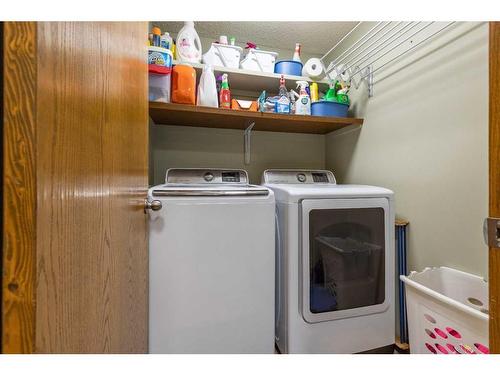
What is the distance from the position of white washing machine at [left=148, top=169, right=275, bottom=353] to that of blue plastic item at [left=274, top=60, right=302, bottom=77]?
3.50 feet

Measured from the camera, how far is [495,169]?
1.88 ft

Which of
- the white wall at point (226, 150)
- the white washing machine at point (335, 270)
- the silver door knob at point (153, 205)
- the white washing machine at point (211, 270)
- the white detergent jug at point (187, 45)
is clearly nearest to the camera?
the silver door knob at point (153, 205)

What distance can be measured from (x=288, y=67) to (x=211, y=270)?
1575 mm

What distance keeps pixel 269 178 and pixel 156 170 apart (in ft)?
3.09

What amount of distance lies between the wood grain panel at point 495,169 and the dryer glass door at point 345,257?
0.81 metres

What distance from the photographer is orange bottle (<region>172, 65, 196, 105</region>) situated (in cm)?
160

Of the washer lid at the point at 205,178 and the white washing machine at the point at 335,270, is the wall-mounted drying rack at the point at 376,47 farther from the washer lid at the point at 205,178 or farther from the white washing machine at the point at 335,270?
the washer lid at the point at 205,178

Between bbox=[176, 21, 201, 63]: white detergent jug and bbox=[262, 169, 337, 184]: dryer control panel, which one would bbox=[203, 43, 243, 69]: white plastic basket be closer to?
bbox=[176, 21, 201, 63]: white detergent jug

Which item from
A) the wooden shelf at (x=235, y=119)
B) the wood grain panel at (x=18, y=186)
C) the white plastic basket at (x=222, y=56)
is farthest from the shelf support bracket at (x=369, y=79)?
the wood grain panel at (x=18, y=186)

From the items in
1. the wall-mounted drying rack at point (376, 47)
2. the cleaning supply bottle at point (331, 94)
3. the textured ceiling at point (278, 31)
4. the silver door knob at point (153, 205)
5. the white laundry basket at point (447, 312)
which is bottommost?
the white laundry basket at point (447, 312)

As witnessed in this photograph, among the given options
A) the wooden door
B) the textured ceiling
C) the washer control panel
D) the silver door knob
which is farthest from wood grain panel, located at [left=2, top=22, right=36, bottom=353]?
the textured ceiling

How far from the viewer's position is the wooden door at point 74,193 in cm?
34

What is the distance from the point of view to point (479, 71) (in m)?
1.12

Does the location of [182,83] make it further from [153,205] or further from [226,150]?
[153,205]
